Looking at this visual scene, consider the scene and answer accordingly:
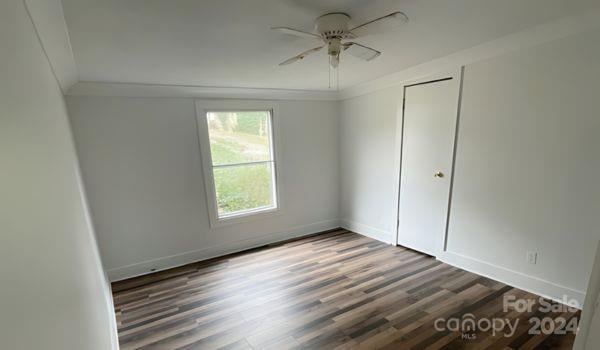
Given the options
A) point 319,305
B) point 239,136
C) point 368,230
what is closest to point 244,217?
point 239,136

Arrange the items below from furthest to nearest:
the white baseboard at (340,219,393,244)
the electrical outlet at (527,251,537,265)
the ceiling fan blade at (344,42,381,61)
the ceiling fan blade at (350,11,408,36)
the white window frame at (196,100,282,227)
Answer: the white baseboard at (340,219,393,244), the white window frame at (196,100,282,227), the electrical outlet at (527,251,537,265), the ceiling fan blade at (344,42,381,61), the ceiling fan blade at (350,11,408,36)

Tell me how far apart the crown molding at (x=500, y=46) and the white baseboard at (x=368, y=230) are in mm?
2060

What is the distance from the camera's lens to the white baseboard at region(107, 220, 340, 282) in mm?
3112

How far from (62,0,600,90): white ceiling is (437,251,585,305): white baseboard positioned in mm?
2193

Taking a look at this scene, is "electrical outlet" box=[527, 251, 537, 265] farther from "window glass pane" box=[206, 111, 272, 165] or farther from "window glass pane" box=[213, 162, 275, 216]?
"window glass pane" box=[206, 111, 272, 165]

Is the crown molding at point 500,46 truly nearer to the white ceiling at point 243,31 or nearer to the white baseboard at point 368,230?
the white ceiling at point 243,31

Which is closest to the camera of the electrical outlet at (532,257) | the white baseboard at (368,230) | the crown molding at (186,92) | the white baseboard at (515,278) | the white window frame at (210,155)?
the white baseboard at (515,278)

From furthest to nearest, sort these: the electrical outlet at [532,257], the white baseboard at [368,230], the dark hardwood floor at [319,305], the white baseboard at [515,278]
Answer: the white baseboard at [368,230] < the electrical outlet at [532,257] < the white baseboard at [515,278] < the dark hardwood floor at [319,305]

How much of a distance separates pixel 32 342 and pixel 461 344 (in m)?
2.40

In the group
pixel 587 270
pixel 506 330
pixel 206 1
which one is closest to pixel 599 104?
pixel 587 270

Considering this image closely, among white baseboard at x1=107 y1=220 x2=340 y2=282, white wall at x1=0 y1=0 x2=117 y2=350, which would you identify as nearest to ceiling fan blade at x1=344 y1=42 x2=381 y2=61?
white wall at x1=0 y1=0 x2=117 y2=350

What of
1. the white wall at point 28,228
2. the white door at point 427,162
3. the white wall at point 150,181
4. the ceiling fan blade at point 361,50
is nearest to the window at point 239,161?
the white wall at point 150,181

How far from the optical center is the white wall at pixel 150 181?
112 inches

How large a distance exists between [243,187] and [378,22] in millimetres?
2800
